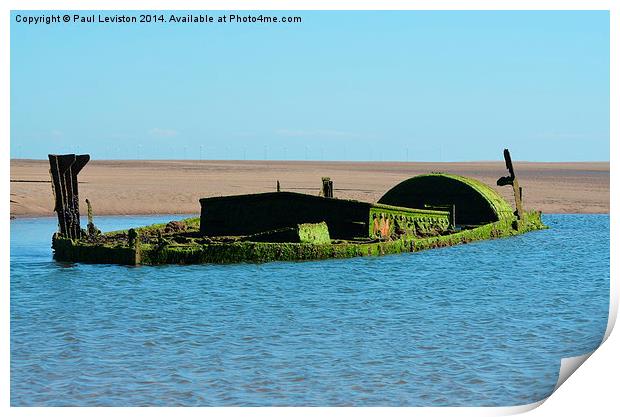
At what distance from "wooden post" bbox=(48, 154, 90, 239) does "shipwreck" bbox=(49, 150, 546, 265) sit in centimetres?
3

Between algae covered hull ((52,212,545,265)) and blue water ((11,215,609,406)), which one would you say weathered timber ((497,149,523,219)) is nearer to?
blue water ((11,215,609,406))

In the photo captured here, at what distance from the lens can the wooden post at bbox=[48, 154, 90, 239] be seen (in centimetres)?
2444

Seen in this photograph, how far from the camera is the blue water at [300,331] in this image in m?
10.8

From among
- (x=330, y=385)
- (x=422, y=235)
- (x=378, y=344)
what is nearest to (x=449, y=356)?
(x=378, y=344)

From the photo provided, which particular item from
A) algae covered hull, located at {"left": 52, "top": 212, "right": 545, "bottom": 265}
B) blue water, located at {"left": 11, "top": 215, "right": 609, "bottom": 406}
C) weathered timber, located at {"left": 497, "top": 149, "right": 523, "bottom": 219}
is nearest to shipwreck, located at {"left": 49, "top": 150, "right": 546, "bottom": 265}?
algae covered hull, located at {"left": 52, "top": 212, "right": 545, "bottom": 265}

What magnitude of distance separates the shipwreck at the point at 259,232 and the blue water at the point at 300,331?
38cm

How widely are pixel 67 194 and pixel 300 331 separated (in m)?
12.4

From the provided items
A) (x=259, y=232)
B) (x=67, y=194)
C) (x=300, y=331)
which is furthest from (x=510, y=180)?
(x=300, y=331)

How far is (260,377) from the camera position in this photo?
11.3 meters

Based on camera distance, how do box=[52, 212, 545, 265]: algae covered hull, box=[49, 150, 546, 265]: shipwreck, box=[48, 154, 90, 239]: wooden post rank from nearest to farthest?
1. box=[52, 212, 545, 265]: algae covered hull
2. box=[49, 150, 546, 265]: shipwreck
3. box=[48, 154, 90, 239]: wooden post

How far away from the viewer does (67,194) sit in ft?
81.1

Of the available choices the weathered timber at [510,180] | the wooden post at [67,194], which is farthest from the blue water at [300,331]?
the weathered timber at [510,180]

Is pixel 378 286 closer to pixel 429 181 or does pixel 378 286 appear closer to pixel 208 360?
pixel 208 360

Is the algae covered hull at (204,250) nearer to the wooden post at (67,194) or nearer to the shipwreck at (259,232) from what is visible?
the shipwreck at (259,232)
